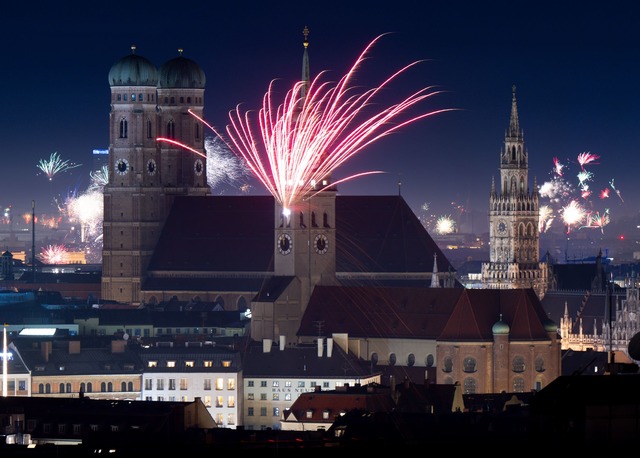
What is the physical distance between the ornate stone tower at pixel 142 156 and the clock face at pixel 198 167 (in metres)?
0.10

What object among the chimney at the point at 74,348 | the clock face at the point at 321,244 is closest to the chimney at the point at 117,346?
the chimney at the point at 74,348

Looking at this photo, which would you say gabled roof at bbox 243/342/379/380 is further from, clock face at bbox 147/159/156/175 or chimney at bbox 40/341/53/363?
clock face at bbox 147/159/156/175

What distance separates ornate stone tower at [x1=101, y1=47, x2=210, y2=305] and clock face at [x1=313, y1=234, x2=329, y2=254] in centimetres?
3391

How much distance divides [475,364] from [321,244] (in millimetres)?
14965

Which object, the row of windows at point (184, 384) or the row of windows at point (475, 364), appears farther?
the row of windows at point (475, 364)

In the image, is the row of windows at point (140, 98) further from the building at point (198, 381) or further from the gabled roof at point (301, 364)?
the building at point (198, 381)

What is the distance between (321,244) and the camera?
476ft

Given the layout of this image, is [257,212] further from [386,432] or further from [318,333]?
[386,432]

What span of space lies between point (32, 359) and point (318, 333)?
18.8 m

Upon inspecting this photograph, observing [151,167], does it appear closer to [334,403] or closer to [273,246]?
[273,246]

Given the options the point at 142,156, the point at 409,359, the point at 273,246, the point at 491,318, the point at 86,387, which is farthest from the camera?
the point at 142,156

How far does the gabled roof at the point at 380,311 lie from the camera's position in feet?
458

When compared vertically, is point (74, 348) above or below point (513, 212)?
below

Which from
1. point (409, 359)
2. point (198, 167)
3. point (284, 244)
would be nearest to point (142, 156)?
point (198, 167)
